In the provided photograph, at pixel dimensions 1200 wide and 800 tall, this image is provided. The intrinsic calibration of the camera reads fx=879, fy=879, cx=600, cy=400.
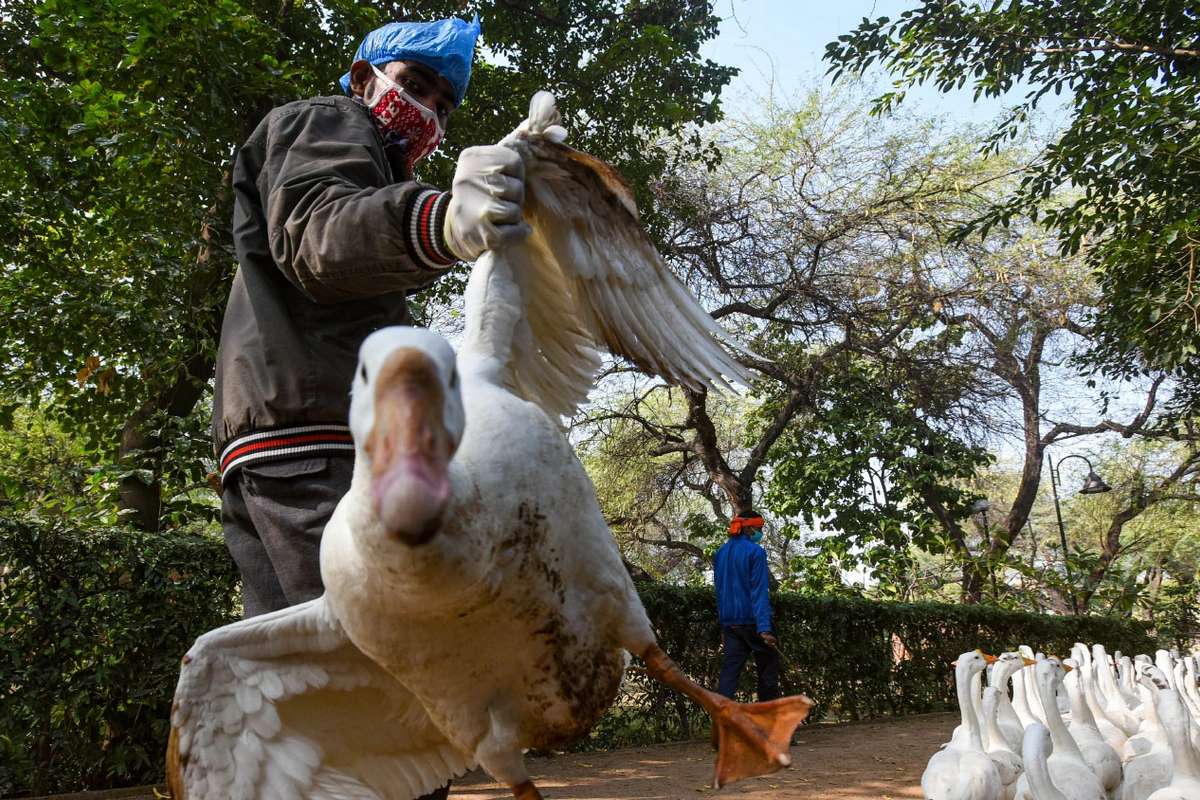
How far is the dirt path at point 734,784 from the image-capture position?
22.4ft

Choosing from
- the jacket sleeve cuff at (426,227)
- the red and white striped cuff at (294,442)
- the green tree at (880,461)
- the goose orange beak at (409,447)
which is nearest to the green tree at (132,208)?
the red and white striped cuff at (294,442)

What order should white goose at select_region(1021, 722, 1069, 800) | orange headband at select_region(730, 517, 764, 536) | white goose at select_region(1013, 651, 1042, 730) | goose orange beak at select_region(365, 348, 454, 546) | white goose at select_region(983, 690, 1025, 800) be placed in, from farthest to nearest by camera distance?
orange headband at select_region(730, 517, 764, 536) < white goose at select_region(1013, 651, 1042, 730) < white goose at select_region(983, 690, 1025, 800) < white goose at select_region(1021, 722, 1069, 800) < goose orange beak at select_region(365, 348, 454, 546)

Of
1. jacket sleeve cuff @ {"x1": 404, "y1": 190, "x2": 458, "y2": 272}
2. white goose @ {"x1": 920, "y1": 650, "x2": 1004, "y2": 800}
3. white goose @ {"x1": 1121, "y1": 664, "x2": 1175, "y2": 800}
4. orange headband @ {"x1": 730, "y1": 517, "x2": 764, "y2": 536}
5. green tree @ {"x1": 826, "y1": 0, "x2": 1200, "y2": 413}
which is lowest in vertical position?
white goose @ {"x1": 1121, "y1": 664, "x2": 1175, "y2": 800}

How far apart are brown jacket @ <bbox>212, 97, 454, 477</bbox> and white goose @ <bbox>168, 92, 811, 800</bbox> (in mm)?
322

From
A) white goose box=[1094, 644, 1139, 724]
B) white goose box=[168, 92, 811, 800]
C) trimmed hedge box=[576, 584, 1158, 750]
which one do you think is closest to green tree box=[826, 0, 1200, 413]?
white goose box=[1094, 644, 1139, 724]

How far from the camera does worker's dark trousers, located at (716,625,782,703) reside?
9.09 metres

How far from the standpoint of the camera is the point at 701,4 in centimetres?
1108

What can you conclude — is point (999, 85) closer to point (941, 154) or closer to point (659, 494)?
point (941, 154)

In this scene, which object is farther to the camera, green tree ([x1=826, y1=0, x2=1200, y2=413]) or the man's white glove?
green tree ([x1=826, y1=0, x2=1200, y2=413])

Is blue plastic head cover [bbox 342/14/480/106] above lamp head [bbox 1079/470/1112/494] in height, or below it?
below

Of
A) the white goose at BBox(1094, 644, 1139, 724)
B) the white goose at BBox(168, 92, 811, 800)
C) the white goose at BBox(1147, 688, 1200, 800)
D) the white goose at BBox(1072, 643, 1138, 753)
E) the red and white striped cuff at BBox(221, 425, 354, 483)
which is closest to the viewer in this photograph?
the white goose at BBox(168, 92, 811, 800)

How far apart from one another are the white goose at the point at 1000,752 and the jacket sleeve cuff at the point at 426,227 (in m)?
5.66

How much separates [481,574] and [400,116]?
1.45 m

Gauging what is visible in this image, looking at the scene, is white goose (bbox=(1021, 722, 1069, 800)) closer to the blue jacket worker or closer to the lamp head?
the blue jacket worker
